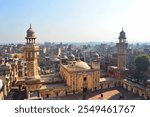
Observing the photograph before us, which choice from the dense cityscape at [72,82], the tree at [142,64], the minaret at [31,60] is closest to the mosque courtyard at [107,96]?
the dense cityscape at [72,82]

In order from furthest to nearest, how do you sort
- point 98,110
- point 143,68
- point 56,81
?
point 143,68 → point 56,81 → point 98,110

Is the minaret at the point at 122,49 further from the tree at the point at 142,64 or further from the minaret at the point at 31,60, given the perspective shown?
the minaret at the point at 31,60

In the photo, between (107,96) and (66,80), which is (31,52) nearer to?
(66,80)

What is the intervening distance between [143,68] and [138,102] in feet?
51.3

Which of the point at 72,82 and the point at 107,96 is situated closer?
the point at 107,96

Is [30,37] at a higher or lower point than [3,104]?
higher

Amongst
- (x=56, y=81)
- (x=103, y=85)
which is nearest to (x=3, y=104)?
(x=56, y=81)

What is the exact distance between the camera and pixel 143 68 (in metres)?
19.7

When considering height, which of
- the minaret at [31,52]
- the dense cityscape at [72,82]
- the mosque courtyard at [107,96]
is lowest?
the mosque courtyard at [107,96]

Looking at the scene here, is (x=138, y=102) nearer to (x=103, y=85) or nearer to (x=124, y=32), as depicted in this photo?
(x=103, y=85)

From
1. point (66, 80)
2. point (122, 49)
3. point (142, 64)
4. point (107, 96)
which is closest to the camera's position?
point (107, 96)

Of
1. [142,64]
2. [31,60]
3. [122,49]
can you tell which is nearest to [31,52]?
[31,60]

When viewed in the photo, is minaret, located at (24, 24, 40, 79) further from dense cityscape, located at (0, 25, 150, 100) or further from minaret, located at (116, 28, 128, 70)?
minaret, located at (116, 28, 128, 70)

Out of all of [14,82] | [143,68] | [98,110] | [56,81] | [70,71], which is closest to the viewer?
[98,110]
